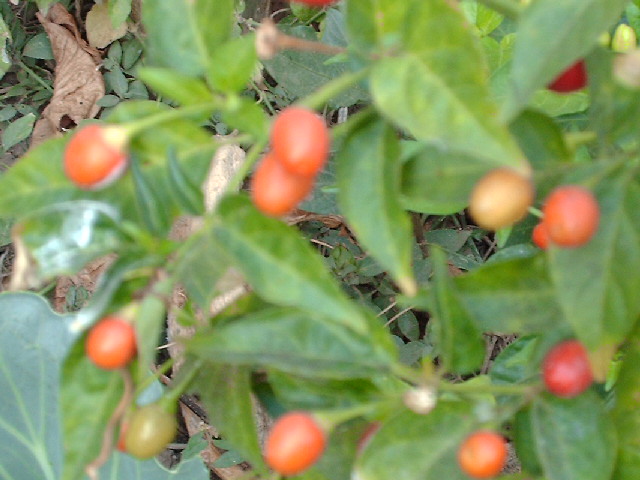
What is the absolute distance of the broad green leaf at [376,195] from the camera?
19.5 inches

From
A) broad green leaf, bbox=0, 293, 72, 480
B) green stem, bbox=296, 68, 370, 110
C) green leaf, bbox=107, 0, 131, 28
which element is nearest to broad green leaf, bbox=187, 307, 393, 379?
green stem, bbox=296, 68, 370, 110

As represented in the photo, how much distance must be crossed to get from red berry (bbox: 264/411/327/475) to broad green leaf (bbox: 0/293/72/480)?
0.79 meters

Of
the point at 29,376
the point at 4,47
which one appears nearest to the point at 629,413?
the point at 29,376

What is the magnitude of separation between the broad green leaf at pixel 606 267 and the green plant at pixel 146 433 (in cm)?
30

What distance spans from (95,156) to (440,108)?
21 cm

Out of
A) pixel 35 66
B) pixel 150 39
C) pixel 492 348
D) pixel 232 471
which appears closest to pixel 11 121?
pixel 35 66

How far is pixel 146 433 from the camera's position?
0.60m

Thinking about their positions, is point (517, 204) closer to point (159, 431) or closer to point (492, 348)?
point (159, 431)

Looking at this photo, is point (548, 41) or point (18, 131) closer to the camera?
point (548, 41)

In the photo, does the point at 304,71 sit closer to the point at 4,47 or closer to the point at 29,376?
the point at 29,376

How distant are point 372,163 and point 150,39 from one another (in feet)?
0.68

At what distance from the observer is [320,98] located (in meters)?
0.52

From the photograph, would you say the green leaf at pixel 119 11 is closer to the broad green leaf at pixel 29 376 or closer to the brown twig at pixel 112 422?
the broad green leaf at pixel 29 376

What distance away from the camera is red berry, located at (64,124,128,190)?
51cm
